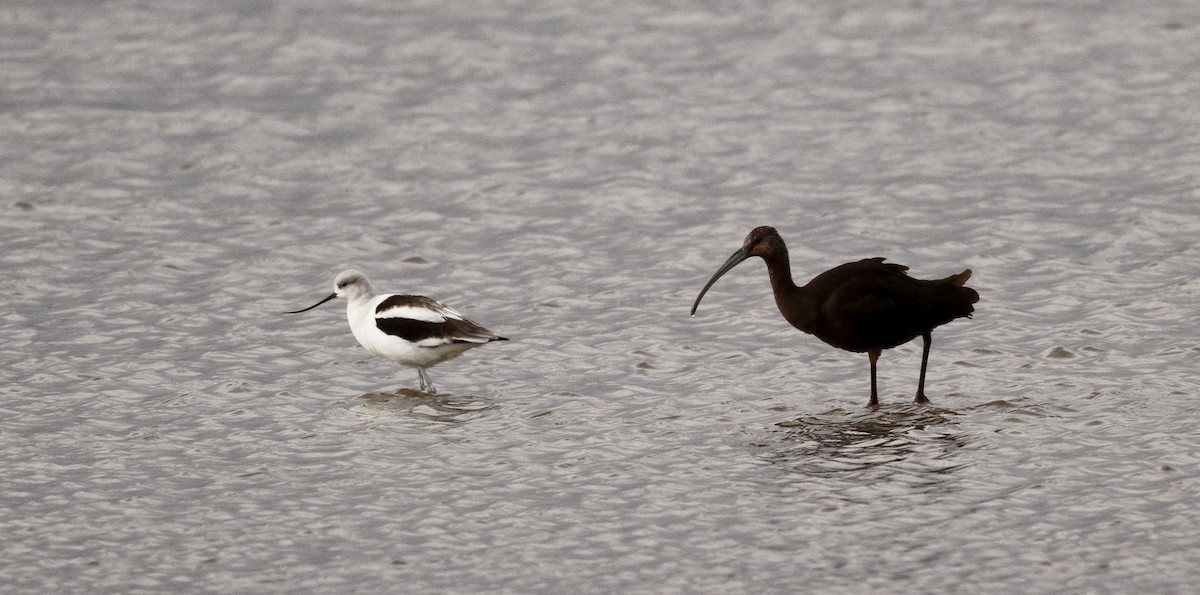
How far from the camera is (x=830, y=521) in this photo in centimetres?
959

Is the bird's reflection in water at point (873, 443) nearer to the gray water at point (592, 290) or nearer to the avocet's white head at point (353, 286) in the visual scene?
the gray water at point (592, 290)

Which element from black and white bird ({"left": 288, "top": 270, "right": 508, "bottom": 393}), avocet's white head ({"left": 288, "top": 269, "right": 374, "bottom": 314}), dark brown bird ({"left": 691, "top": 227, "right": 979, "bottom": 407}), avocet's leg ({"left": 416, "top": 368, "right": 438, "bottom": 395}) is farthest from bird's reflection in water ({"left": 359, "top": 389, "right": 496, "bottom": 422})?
dark brown bird ({"left": 691, "top": 227, "right": 979, "bottom": 407})

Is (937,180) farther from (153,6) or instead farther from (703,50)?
(153,6)

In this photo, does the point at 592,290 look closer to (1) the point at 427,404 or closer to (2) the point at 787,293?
(1) the point at 427,404

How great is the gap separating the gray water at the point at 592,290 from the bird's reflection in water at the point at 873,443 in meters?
0.05

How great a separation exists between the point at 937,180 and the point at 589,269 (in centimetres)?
417

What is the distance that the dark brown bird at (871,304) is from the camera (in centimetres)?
1177

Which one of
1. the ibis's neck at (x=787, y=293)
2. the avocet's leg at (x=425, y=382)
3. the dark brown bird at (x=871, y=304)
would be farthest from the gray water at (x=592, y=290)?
the ibis's neck at (x=787, y=293)

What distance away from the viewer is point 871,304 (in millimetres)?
11750

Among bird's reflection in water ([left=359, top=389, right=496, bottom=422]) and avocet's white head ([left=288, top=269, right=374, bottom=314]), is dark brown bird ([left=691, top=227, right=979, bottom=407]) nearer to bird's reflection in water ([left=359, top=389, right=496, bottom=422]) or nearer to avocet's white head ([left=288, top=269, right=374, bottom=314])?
bird's reflection in water ([left=359, top=389, right=496, bottom=422])

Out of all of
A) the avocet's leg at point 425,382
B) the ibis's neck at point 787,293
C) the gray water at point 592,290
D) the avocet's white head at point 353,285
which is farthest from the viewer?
the avocet's white head at point 353,285

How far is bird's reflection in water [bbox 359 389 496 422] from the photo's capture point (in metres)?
12.3

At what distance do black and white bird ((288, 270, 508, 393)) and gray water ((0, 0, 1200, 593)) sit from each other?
0.36 m

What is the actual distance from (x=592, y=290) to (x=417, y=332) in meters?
2.71
